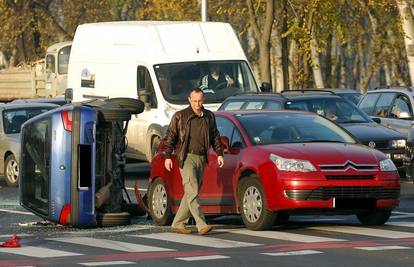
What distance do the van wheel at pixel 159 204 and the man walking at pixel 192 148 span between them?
3.26 feet

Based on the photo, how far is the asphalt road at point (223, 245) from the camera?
568 inches

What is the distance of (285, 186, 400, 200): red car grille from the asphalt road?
0.41 meters

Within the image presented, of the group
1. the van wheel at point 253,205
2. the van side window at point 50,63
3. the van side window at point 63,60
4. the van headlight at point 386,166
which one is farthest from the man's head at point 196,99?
the van side window at point 50,63

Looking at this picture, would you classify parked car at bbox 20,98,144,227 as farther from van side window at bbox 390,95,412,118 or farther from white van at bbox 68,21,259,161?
van side window at bbox 390,95,412,118

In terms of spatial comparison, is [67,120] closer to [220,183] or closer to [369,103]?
[220,183]

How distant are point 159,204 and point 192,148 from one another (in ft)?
5.28

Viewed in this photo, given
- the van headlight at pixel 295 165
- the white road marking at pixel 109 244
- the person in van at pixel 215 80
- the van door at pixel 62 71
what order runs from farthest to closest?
the van door at pixel 62 71, the person in van at pixel 215 80, the van headlight at pixel 295 165, the white road marking at pixel 109 244

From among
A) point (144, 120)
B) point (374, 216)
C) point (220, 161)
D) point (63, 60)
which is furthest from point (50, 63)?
point (220, 161)

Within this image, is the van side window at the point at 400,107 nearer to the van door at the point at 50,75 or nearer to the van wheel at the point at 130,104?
the van wheel at the point at 130,104

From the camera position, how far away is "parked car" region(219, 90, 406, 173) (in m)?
26.2

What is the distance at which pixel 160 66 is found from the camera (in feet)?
93.6

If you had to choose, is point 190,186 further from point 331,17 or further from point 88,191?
point 331,17

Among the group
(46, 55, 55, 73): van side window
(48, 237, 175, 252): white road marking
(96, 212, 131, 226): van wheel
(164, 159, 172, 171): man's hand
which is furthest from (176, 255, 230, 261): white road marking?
(46, 55, 55, 73): van side window

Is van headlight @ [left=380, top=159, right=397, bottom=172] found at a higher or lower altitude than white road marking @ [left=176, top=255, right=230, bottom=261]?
higher
